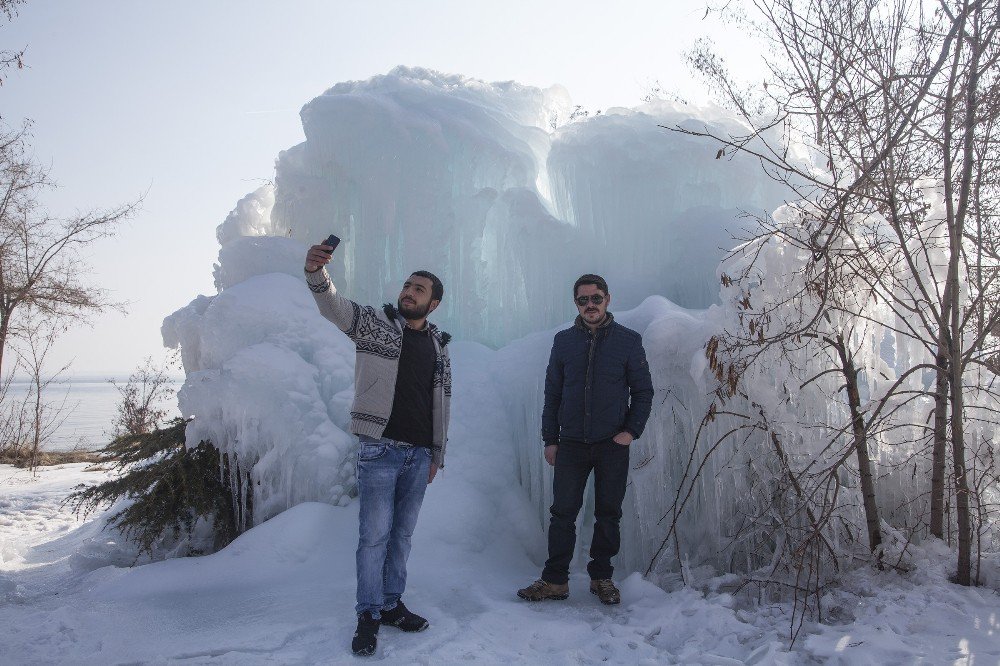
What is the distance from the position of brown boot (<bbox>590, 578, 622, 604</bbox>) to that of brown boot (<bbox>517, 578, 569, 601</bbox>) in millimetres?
159

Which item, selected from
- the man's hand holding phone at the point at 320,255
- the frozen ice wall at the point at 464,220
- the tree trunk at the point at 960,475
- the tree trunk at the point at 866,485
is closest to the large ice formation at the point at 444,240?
the frozen ice wall at the point at 464,220

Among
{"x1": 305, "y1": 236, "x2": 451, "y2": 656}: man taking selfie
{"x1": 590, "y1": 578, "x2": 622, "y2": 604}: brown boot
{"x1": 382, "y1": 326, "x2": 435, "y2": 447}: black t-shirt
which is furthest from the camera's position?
{"x1": 590, "y1": 578, "x2": 622, "y2": 604}: brown boot

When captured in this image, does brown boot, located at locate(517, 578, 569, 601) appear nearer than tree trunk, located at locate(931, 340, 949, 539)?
No

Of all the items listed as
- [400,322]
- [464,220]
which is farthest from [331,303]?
[464,220]

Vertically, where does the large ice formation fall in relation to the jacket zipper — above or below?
above

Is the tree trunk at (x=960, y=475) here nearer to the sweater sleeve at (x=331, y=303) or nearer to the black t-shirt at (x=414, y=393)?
the black t-shirt at (x=414, y=393)

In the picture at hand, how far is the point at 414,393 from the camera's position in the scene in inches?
110

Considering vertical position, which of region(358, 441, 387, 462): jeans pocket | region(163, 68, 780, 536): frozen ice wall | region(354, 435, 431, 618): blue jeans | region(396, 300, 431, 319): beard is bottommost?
region(354, 435, 431, 618): blue jeans

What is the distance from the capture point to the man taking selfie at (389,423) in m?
Result: 2.61

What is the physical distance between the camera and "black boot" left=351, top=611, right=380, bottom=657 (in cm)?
252

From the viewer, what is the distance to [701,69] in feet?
19.1

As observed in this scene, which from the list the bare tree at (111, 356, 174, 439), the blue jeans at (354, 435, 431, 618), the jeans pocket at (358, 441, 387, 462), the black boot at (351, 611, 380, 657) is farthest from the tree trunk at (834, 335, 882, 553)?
the bare tree at (111, 356, 174, 439)

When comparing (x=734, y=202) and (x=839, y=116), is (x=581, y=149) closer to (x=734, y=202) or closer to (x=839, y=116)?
(x=734, y=202)

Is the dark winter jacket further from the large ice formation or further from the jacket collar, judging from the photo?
the large ice formation
